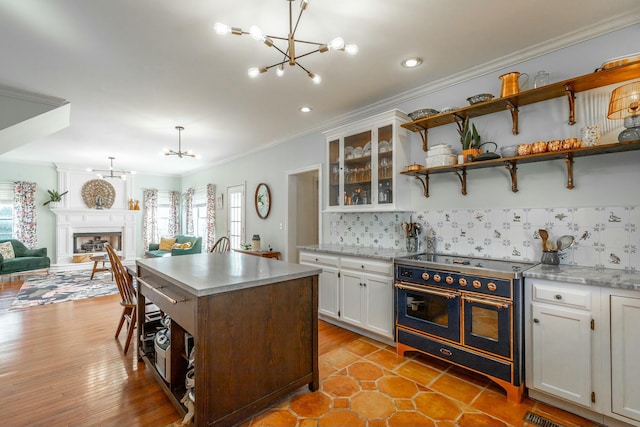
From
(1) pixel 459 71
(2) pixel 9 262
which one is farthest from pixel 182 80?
(2) pixel 9 262

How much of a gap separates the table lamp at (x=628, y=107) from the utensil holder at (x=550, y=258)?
872mm

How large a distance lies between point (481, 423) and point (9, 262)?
26.6ft

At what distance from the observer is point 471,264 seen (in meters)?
2.44

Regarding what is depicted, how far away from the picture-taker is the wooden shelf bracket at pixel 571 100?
2.15 metres

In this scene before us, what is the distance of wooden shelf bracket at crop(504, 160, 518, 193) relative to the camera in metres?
2.48

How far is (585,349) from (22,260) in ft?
28.4

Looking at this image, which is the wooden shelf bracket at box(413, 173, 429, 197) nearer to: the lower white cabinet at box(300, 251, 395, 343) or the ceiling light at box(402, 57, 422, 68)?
the lower white cabinet at box(300, 251, 395, 343)

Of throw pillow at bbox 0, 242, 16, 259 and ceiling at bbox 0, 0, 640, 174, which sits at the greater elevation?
ceiling at bbox 0, 0, 640, 174

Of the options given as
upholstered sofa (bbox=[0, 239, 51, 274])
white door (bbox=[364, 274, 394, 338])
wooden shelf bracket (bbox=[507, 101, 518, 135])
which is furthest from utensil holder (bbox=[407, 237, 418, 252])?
upholstered sofa (bbox=[0, 239, 51, 274])

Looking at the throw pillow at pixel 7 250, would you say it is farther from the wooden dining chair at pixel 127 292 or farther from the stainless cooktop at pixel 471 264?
the stainless cooktop at pixel 471 264

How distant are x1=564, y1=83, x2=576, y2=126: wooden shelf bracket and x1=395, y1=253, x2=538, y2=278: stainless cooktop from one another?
3.74 ft

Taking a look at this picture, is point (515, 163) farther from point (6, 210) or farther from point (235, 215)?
point (6, 210)

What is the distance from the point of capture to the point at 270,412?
6.48 ft

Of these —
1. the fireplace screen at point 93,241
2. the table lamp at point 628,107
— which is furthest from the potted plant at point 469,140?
the fireplace screen at point 93,241
